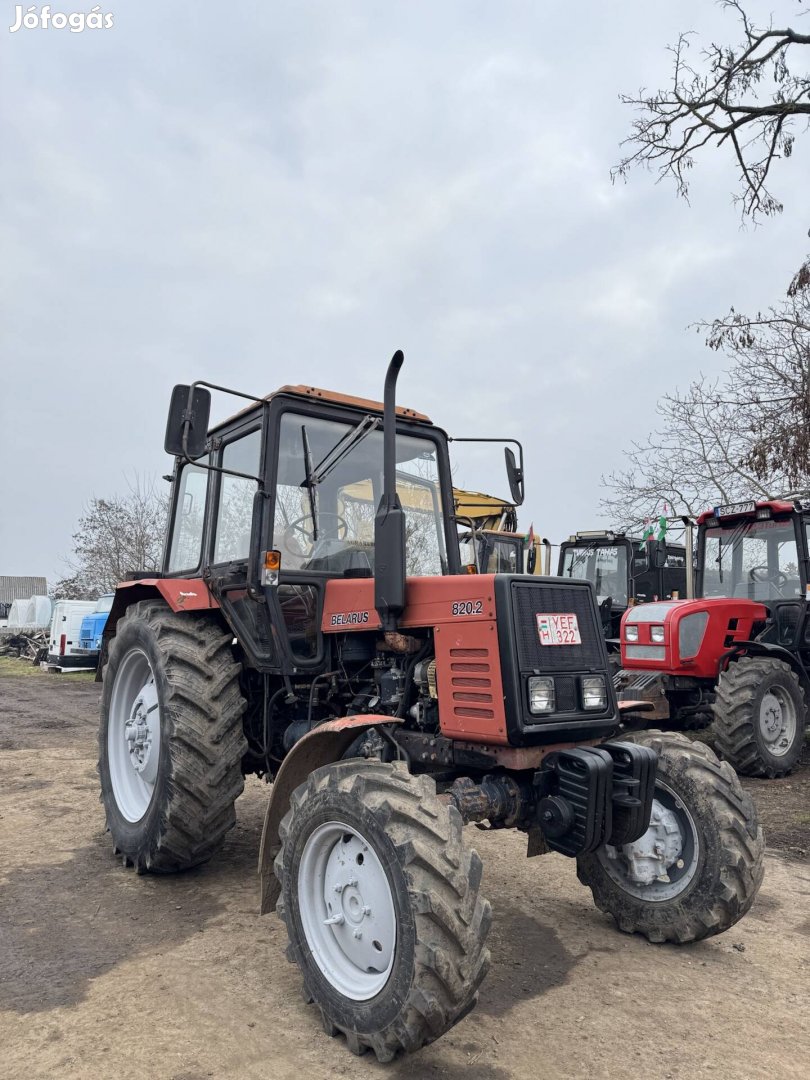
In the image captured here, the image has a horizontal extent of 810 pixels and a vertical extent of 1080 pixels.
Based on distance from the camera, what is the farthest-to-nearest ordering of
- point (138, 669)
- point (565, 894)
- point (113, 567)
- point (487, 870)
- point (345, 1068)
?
point (113, 567), point (138, 669), point (487, 870), point (565, 894), point (345, 1068)

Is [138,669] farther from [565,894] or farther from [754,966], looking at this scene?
[754,966]

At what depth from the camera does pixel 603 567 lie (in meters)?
11.5

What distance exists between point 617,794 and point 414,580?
126 centimetres

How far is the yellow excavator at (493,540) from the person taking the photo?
514cm

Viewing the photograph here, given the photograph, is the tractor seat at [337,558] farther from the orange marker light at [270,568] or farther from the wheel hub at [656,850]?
the wheel hub at [656,850]

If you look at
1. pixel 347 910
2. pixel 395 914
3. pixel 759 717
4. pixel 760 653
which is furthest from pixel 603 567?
pixel 395 914

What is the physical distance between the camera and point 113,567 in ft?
89.7

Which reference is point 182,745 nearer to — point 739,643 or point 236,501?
point 236,501

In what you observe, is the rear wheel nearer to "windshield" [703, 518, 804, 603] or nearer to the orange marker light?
"windshield" [703, 518, 804, 603]

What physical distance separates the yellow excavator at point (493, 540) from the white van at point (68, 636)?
1054 cm

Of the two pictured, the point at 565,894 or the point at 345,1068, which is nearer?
the point at 345,1068

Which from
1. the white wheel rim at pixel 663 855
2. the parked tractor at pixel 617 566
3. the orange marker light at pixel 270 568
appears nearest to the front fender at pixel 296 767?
the orange marker light at pixel 270 568

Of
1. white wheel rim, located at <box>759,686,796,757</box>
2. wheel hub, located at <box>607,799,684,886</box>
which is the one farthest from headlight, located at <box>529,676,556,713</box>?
white wheel rim, located at <box>759,686,796,757</box>

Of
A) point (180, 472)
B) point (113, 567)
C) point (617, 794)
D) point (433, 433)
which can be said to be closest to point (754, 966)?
point (617, 794)
